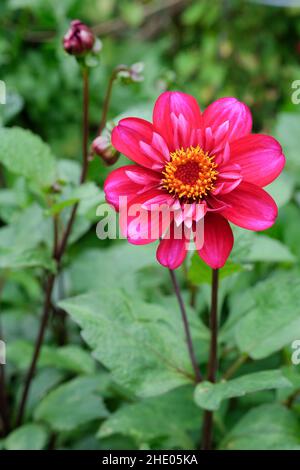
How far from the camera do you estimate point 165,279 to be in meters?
1.12

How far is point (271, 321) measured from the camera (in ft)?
2.61

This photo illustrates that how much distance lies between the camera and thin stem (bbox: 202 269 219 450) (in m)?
0.67

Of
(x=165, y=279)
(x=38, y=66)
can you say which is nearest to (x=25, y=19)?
(x=38, y=66)

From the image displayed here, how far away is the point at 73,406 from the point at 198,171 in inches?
18.9

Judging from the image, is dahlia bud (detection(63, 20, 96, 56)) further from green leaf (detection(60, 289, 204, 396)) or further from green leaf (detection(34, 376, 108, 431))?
green leaf (detection(34, 376, 108, 431))

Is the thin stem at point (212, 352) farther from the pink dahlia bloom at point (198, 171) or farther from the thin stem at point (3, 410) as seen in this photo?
the thin stem at point (3, 410)

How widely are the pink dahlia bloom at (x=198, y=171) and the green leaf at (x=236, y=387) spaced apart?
148 mm

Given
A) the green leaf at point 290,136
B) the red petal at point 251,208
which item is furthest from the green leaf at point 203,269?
the green leaf at point 290,136

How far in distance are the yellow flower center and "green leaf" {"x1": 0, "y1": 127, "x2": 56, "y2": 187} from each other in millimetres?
285

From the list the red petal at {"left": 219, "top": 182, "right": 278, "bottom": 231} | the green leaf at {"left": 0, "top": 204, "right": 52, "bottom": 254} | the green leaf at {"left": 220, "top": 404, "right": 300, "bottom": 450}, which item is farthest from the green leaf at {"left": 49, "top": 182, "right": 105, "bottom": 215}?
the green leaf at {"left": 220, "top": 404, "right": 300, "bottom": 450}

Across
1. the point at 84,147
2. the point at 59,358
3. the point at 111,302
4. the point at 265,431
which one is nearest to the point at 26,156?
the point at 84,147

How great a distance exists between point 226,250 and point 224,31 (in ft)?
6.02
